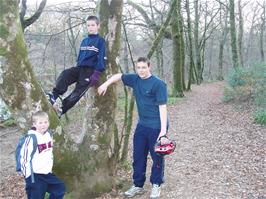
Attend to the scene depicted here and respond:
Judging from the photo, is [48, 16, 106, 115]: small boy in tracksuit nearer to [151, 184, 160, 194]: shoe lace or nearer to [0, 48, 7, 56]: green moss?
[0, 48, 7, 56]: green moss

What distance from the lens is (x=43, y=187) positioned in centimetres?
486

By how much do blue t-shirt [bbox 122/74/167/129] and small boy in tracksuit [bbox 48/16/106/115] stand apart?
17.0 inches

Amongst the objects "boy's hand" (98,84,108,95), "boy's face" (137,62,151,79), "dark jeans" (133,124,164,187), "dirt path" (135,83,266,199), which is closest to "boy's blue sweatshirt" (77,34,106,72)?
"boy's hand" (98,84,108,95)

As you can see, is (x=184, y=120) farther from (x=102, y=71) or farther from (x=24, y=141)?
(x=24, y=141)

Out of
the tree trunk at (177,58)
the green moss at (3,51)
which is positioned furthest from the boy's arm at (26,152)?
the tree trunk at (177,58)

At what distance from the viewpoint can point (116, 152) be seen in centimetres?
643

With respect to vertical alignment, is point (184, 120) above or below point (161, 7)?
below

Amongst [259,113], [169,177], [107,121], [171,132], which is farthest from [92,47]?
[259,113]

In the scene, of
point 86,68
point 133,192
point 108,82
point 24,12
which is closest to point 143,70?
point 108,82

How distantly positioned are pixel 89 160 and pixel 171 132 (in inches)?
215

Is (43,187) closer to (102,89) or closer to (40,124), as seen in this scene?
(40,124)

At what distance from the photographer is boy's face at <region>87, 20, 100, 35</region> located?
552 centimetres

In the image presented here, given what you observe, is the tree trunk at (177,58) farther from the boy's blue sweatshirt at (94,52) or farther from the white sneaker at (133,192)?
the boy's blue sweatshirt at (94,52)

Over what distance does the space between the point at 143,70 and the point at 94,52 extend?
2.56 feet
